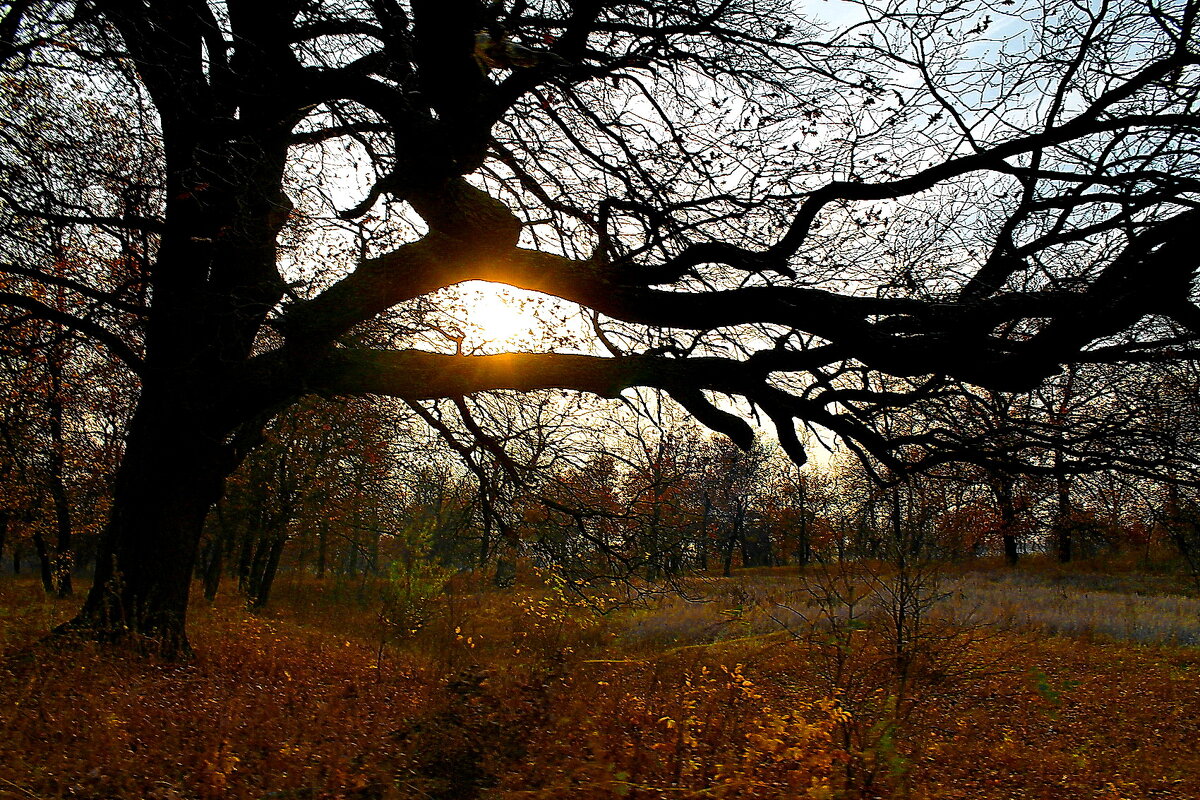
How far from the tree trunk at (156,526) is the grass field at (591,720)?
0.54 meters

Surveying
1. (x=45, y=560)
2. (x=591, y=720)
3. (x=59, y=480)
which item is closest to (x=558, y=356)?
(x=591, y=720)

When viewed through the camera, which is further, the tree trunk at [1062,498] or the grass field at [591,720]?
the tree trunk at [1062,498]

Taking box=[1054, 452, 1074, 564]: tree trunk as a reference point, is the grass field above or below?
below

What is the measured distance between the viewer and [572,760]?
529 centimetres

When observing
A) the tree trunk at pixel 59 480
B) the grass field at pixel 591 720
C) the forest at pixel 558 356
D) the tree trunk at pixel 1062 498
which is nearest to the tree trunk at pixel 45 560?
the tree trunk at pixel 59 480

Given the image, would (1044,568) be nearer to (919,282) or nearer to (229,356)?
(919,282)

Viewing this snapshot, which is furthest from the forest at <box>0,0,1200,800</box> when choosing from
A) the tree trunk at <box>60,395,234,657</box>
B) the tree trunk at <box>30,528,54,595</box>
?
the tree trunk at <box>30,528,54,595</box>

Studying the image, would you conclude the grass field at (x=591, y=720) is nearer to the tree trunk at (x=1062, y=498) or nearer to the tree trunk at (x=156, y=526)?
the tree trunk at (x=156, y=526)

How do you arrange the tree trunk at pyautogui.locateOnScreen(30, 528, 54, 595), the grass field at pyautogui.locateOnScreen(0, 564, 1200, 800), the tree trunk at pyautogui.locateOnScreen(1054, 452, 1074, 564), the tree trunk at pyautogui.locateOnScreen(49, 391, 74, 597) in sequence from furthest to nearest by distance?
1. the tree trunk at pyautogui.locateOnScreen(30, 528, 54, 595)
2. the tree trunk at pyautogui.locateOnScreen(49, 391, 74, 597)
3. the tree trunk at pyautogui.locateOnScreen(1054, 452, 1074, 564)
4. the grass field at pyautogui.locateOnScreen(0, 564, 1200, 800)

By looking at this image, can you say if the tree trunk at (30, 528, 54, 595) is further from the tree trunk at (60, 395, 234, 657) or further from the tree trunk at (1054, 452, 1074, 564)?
the tree trunk at (1054, 452, 1074, 564)

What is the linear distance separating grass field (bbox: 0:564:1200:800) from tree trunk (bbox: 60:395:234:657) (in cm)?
54

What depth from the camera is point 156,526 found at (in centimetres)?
682

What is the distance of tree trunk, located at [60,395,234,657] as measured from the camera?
6.70 meters

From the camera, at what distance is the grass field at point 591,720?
175 inches
